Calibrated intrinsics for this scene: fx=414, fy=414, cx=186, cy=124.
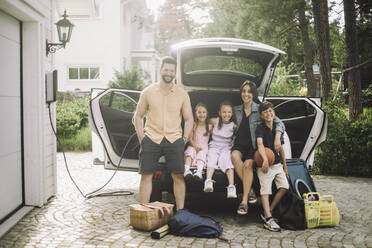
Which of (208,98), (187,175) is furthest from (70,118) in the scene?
(187,175)

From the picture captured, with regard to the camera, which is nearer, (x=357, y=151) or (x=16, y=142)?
(x=16, y=142)

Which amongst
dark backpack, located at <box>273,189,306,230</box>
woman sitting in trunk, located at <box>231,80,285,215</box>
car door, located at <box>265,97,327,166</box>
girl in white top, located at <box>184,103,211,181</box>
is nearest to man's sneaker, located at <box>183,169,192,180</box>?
girl in white top, located at <box>184,103,211,181</box>

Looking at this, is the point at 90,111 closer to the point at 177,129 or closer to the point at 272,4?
the point at 177,129

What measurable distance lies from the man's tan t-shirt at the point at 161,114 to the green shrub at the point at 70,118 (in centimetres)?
810

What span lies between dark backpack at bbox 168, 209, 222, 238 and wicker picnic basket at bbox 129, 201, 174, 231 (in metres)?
0.18

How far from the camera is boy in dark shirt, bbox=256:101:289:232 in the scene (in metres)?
4.84

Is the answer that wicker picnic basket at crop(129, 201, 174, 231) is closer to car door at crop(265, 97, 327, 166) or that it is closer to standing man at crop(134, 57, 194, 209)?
standing man at crop(134, 57, 194, 209)

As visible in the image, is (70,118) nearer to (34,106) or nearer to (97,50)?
(34,106)

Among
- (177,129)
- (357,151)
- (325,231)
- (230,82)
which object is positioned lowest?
(325,231)

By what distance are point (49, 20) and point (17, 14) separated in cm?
97

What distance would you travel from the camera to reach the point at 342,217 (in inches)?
208

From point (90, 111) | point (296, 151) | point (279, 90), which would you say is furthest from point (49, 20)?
point (279, 90)

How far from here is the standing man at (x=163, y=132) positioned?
4906mm

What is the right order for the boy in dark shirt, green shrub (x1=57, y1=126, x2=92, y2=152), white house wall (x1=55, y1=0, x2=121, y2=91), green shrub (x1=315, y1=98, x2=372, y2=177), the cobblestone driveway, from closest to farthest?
the cobblestone driveway → the boy in dark shirt → green shrub (x1=315, y1=98, x2=372, y2=177) → green shrub (x1=57, y1=126, x2=92, y2=152) → white house wall (x1=55, y1=0, x2=121, y2=91)
